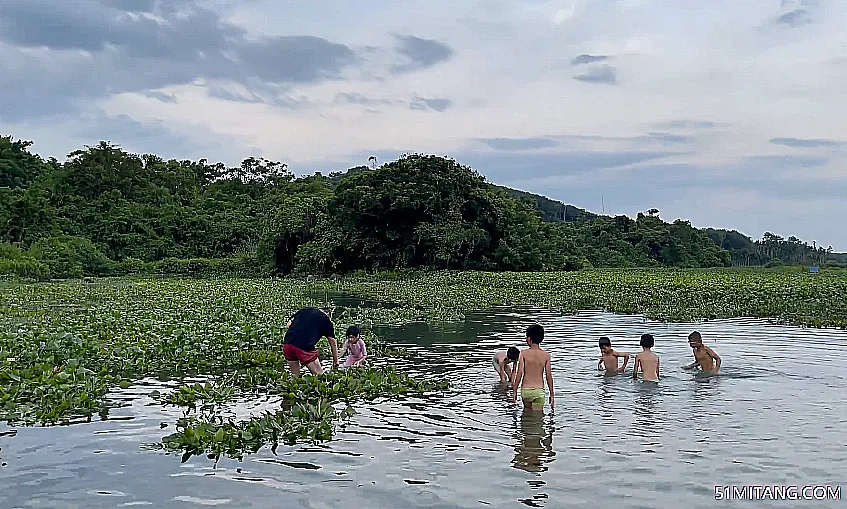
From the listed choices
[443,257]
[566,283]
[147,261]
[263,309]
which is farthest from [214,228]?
[263,309]

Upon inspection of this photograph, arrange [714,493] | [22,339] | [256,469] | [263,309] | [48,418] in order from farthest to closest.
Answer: [263,309], [22,339], [48,418], [256,469], [714,493]

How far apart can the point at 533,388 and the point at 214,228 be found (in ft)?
206

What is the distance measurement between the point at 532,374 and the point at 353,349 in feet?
13.9

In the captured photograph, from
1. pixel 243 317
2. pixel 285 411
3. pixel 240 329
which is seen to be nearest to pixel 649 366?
pixel 285 411

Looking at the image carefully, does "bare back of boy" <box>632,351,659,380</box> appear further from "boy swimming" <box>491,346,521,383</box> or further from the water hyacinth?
the water hyacinth

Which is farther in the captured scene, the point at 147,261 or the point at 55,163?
the point at 55,163

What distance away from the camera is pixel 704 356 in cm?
1376

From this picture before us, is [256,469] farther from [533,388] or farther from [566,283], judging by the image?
[566,283]

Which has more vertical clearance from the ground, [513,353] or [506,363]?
[513,353]

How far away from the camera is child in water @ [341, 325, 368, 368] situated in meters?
13.8

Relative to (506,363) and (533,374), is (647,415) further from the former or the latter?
(506,363)

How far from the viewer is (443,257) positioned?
46.7 meters

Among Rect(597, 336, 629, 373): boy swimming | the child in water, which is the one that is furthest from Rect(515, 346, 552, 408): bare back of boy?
the child in water

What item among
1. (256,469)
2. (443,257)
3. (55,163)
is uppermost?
(55,163)
